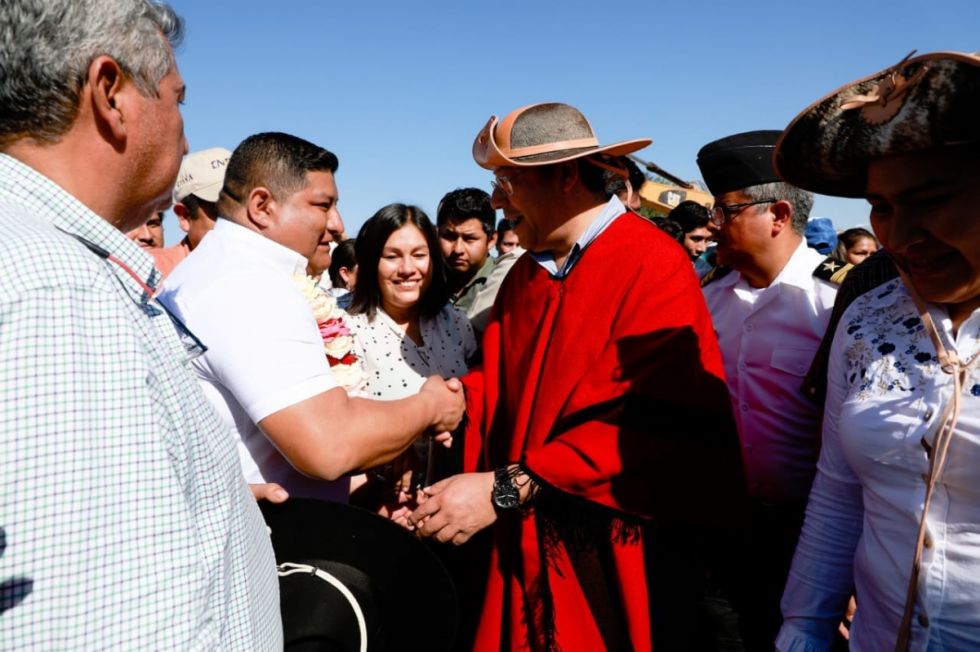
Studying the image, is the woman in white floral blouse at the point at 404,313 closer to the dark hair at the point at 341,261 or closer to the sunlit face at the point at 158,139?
the sunlit face at the point at 158,139

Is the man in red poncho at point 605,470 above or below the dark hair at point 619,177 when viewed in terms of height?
below

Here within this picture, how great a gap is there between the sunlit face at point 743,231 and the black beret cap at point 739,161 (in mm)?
64

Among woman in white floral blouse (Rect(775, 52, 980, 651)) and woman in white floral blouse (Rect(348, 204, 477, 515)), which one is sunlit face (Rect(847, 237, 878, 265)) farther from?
woman in white floral blouse (Rect(775, 52, 980, 651))

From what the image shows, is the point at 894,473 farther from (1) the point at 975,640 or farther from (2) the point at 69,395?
(2) the point at 69,395

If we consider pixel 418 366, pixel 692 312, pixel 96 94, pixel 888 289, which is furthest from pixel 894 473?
pixel 418 366

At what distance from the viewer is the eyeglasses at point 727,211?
2992 millimetres

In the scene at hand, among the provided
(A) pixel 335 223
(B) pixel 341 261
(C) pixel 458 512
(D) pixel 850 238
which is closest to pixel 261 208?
(A) pixel 335 223

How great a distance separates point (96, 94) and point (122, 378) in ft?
1.54

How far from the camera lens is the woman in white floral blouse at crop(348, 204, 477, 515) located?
336 cm

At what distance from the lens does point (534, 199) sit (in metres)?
2.60

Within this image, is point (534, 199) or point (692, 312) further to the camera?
point (534, 199)

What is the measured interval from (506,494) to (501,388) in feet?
1.95

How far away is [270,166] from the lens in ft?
7.66

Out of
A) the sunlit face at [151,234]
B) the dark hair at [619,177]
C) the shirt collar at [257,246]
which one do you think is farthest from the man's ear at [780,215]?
the sunlit face at [151,234]
